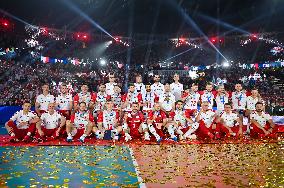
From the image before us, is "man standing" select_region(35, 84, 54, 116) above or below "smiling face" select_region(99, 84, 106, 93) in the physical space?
below

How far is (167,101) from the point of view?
1252 cm

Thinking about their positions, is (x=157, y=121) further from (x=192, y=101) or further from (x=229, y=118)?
(x=229, y=118)

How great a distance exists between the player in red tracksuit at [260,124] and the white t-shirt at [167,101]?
2931mm

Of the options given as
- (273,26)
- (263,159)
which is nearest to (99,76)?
(273,26)

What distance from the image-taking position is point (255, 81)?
111 ft

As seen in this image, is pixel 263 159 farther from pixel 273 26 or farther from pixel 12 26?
pixel 273 26

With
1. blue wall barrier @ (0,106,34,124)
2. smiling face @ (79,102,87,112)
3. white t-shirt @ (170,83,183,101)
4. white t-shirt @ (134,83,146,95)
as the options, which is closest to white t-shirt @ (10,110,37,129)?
smiling face @ (79,102,87,112)

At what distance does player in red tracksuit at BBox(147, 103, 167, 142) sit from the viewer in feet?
37.7

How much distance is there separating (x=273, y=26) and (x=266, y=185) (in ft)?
122

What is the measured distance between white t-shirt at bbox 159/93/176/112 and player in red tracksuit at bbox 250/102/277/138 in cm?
293

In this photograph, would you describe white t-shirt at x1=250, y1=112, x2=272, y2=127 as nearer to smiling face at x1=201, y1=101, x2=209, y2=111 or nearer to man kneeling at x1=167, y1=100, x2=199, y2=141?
smiling face at x1=201, y1=101, x2=209, y2=111

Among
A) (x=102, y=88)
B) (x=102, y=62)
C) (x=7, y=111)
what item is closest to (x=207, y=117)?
(x=102, y=88)

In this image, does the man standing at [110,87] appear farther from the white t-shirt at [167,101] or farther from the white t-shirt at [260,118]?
the white t-shirt at [260,118]

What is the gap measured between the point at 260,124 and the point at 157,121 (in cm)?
376
